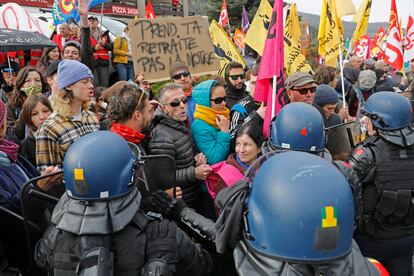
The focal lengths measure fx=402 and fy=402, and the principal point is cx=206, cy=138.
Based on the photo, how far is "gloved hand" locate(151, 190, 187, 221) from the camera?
241 cm

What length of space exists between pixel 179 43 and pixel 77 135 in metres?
2.63

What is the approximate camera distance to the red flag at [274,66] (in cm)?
376

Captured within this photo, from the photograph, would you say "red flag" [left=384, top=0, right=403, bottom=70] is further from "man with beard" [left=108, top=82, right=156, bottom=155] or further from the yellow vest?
"man with beard" [left=108, top=82, right=156, bottom=155]

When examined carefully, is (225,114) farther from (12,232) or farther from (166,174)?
(12,232)

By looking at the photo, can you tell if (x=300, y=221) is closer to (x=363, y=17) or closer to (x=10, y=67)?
(x=10, y=67)

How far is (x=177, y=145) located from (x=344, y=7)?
4844mm

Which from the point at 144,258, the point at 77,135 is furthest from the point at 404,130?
the point at 77,135

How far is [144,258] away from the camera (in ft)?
5.86

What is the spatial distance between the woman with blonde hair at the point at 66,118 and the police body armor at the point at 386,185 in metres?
2.17

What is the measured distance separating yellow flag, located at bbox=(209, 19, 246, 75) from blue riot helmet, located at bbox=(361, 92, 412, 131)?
4569mm

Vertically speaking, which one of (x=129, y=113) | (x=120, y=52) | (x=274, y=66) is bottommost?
(x=120, y=52)

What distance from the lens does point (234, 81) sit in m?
5.04

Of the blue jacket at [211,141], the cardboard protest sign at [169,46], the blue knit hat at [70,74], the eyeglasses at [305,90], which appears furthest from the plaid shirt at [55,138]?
the eyeglasses at [305,90]

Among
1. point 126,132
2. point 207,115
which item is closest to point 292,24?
point 207,115
